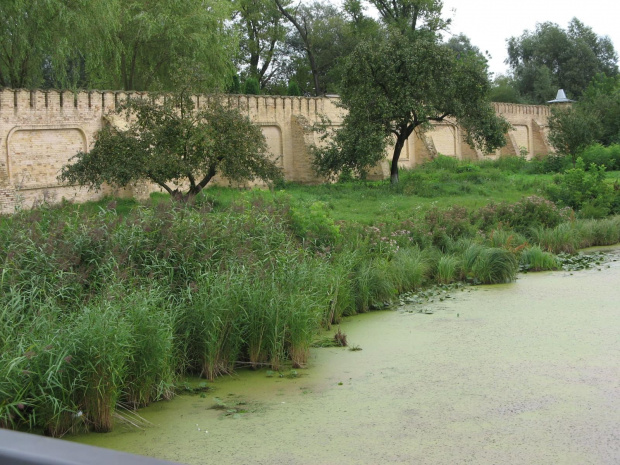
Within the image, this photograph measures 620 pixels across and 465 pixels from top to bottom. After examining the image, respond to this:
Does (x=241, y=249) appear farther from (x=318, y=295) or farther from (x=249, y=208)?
(x=249, y=208)

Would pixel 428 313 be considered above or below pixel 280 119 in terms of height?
below

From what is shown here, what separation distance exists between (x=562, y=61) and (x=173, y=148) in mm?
40839

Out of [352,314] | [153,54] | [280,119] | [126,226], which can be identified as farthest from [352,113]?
[126,226]

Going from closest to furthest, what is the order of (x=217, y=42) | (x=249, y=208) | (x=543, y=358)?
(x=543, y=358), (x=249, y=208), (x=217, y=42)

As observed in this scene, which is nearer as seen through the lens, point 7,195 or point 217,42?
point 7,195

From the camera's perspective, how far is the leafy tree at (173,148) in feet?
47.1

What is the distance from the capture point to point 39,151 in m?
17.8

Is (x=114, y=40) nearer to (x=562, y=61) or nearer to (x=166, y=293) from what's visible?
(x=166, y=293)

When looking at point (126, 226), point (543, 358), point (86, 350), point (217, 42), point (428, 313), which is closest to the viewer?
point (86, 350)

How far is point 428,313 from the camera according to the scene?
8.77 m

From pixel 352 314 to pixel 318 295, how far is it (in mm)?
1280

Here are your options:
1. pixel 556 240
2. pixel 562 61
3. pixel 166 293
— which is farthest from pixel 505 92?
pixel 166 293

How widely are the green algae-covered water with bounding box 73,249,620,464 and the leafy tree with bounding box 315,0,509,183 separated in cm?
1190

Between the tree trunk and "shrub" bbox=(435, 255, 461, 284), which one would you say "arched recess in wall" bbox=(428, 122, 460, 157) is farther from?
"shrub" bbox=(435, 255, 461, 284)
